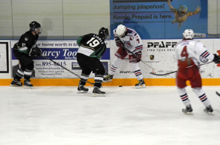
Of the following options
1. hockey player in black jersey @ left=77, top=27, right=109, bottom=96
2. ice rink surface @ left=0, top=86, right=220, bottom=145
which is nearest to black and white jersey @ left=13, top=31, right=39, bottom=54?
ice rink surface @ left=0, top=86, right=220, bottom=145

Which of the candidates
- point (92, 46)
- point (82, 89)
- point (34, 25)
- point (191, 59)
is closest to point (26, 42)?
point (34, 25)

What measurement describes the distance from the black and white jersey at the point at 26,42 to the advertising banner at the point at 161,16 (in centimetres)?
141

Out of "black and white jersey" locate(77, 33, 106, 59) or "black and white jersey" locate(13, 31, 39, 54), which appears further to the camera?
"black and white jersey" locate(13, 31, 39, 54)

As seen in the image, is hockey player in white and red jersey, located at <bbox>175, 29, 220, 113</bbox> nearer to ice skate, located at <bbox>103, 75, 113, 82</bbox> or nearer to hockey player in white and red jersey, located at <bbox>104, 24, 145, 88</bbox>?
hockey player in white and red jersey, located at <bbox>104, 24, 145, 88</bbox>

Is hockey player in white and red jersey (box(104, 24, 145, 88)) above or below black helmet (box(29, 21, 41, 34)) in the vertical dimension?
below

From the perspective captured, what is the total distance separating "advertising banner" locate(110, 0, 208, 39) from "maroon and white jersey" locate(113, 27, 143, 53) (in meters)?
0.32

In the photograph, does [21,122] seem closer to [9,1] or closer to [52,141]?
[52,141]

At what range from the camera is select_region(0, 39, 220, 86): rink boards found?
7.74 m

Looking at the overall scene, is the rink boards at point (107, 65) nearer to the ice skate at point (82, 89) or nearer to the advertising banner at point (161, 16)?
the advertising banner at point (161, 16)

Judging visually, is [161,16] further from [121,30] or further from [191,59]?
[191,59]

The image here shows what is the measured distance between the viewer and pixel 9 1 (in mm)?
8180

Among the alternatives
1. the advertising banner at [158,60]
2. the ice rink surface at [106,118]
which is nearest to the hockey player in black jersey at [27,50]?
the ice rink surface at [106,118]

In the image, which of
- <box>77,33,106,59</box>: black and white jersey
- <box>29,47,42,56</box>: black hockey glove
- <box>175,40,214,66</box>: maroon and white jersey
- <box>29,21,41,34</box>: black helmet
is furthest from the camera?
<box>29,47,42,56</box>: black hockey glove

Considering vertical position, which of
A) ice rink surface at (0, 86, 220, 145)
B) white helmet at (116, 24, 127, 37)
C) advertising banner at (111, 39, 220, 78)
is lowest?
ice rink surface at (0, 86, 220, 145)
